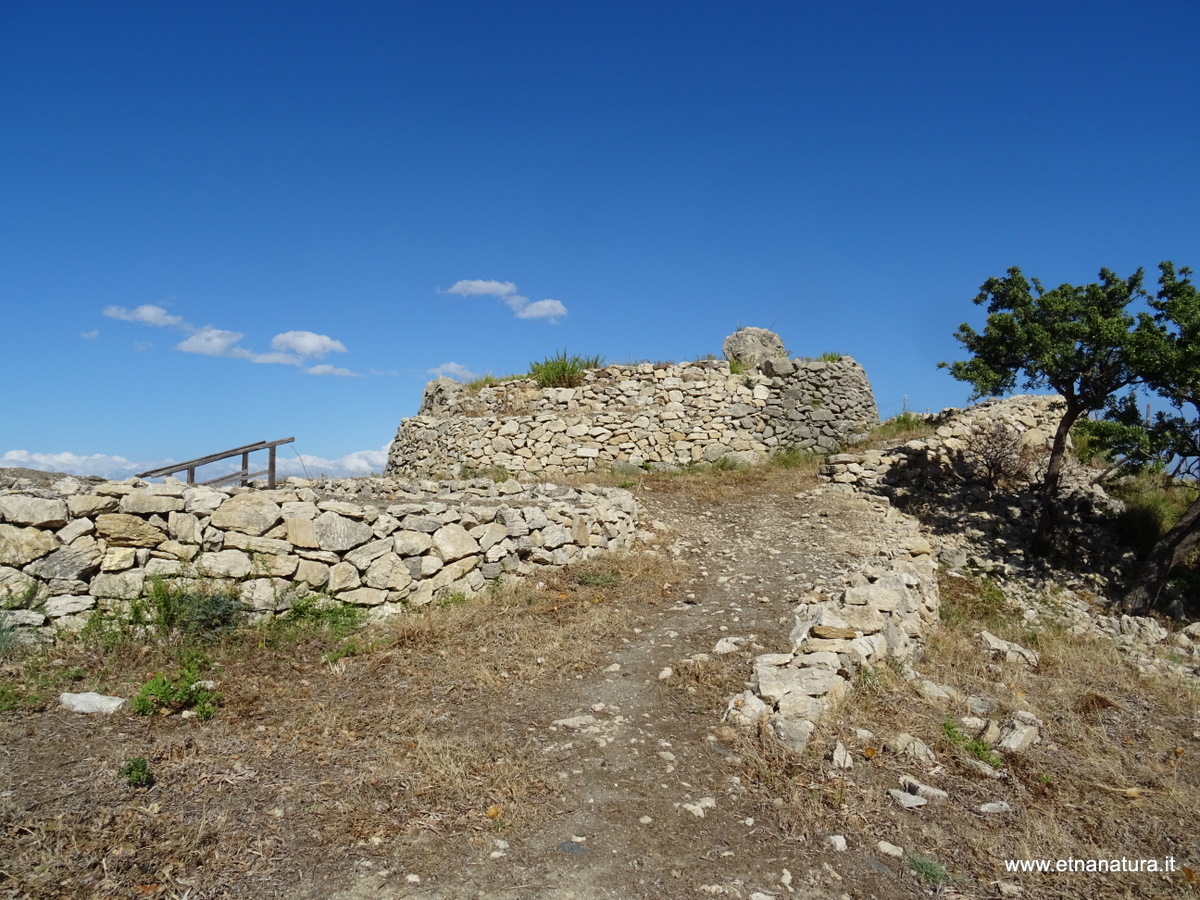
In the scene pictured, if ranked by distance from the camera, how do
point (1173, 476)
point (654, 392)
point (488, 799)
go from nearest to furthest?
point (488, 799) → point (1173, 476) → point (654, 392)

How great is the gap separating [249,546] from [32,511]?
1.82m

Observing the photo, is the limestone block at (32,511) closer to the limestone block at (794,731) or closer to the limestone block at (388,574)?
the limestone block at (388,574)

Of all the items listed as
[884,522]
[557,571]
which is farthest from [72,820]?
[884,522]

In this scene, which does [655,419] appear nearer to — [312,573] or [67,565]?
[312,573]

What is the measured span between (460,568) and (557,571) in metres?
1.40

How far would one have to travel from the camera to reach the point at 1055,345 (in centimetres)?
1181

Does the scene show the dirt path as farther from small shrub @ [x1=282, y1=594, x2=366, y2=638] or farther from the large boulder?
the large boulder

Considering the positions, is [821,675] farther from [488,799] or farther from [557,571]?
[557,571]

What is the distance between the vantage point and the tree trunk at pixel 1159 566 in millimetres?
11141

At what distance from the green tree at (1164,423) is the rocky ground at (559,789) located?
506 centimetres

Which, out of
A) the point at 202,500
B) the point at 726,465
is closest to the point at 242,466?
the point at 202,500

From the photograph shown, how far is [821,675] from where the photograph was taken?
19.1 ft

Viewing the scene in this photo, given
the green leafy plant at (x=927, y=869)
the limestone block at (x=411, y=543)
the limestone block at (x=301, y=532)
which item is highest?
the limestone block at (x=301, y=532)

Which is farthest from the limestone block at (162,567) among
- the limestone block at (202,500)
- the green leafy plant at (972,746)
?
the green leafy plant at (972,746)
